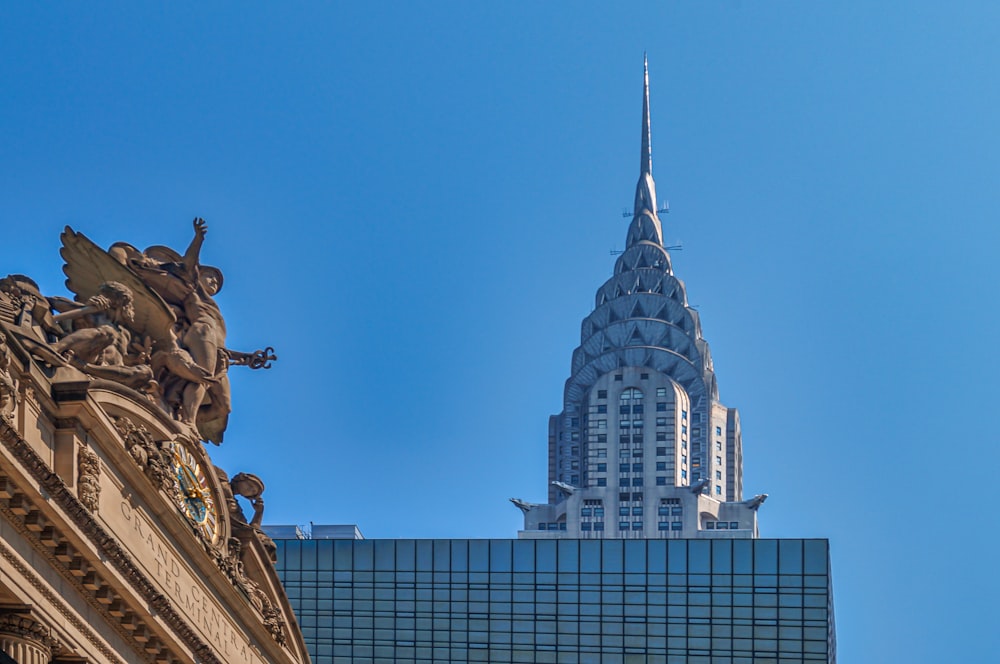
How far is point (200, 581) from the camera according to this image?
196 ft

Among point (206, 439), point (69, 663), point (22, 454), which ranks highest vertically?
point (206, 439)

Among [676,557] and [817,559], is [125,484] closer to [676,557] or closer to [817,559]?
[676,557]

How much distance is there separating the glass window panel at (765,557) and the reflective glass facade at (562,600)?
8cm

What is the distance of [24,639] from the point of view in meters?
46.5

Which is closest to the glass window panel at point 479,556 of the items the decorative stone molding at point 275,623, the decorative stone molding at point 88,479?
the decorative stone molding at point 275,623

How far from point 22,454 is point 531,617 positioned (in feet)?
274

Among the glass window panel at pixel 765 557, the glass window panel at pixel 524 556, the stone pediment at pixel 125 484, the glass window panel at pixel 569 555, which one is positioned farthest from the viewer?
the glass window panel at pixel 524 556

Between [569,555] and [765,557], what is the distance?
41.0 feet

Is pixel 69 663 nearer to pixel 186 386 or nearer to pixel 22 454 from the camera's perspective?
pixel 22 454

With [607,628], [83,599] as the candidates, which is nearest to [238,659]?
[83,599]

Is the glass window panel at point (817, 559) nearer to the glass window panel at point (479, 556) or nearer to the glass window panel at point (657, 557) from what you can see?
the glass window panel at point (657, 557)

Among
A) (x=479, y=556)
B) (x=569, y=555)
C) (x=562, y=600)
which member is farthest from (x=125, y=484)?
(x=569, y=555)

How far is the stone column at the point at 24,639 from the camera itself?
46062mm

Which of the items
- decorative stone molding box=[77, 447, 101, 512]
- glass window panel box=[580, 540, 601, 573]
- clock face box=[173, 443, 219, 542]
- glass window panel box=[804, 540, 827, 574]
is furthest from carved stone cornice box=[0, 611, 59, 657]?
glass window panel box=[804, 540, 827, 574]
